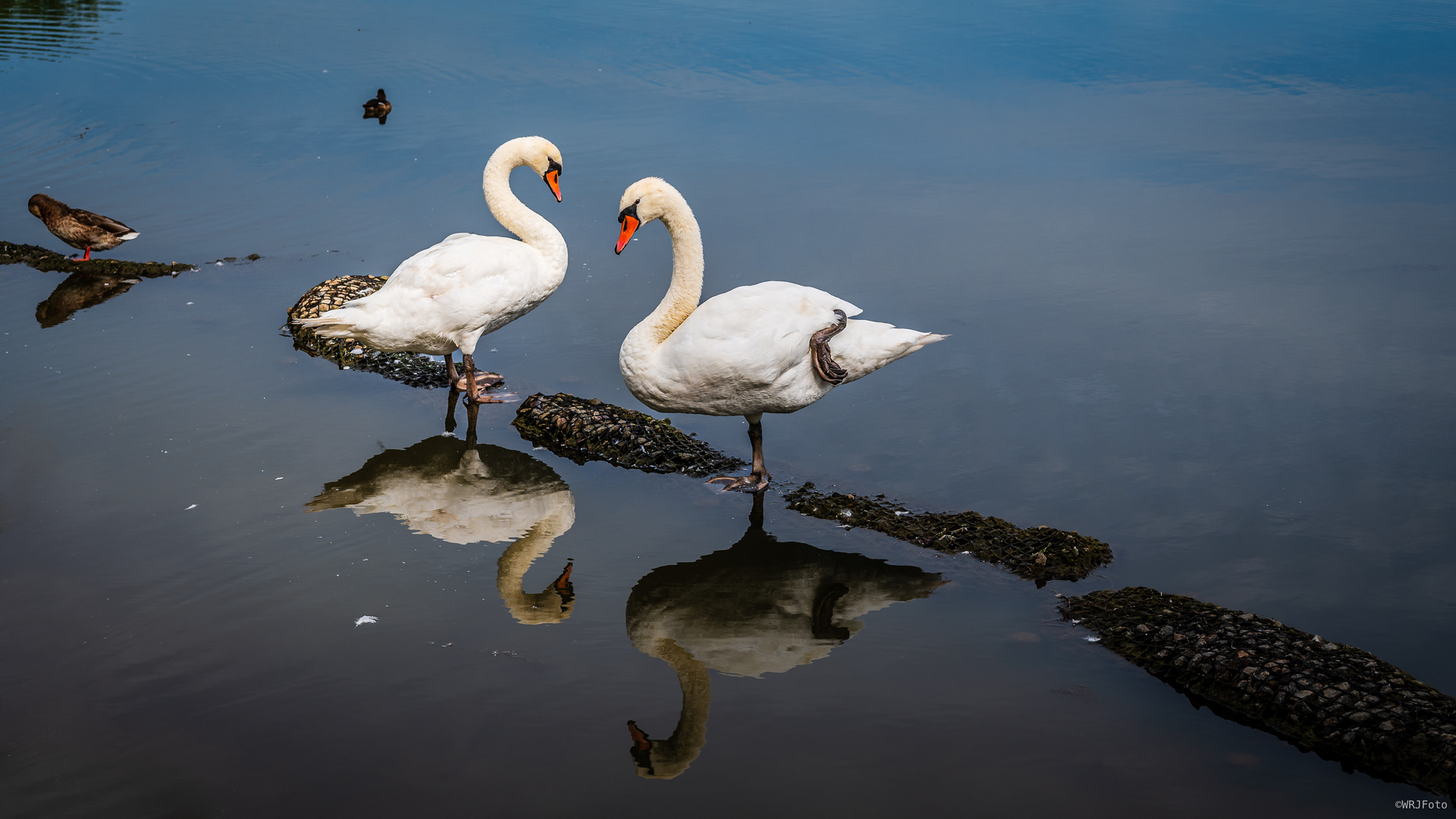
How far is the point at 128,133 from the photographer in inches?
772

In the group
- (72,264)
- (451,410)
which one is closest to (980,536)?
(451,410)

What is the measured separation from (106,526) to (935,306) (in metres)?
8.08

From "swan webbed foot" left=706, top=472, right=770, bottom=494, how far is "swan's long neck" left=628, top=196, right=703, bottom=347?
4.02 feet

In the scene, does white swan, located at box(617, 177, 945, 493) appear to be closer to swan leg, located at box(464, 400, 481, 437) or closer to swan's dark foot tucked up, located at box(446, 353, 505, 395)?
swan leg, located at box(464, 400, 481, 437)

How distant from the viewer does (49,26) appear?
29.6 m

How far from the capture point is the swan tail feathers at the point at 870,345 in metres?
8.40

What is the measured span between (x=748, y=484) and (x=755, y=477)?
2.9 inches

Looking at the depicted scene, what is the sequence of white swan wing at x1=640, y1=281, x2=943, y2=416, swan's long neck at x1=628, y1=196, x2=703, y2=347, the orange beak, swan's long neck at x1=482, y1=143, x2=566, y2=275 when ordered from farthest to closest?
swan's long neck at x1=482, y1=143, x2=566, y2=275, the orange beak, swan's long neck at x1=628, y1=196, x2=703, y2=347, white swan wing at x1=640, y1=281, x2=943, y2=416

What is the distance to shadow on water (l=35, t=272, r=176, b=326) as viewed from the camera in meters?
12.4

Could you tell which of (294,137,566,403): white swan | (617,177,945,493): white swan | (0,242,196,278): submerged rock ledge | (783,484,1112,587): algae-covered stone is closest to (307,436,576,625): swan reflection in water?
(294,137,566,403): white swan

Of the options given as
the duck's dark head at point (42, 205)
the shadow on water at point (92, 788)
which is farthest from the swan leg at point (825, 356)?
the duck's dark head at point (42, 205)

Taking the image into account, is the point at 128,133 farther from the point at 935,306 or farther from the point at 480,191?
the point at 935,306

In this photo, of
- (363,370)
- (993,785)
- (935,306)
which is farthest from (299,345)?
(993,785)

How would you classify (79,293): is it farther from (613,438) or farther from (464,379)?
(613,438)
